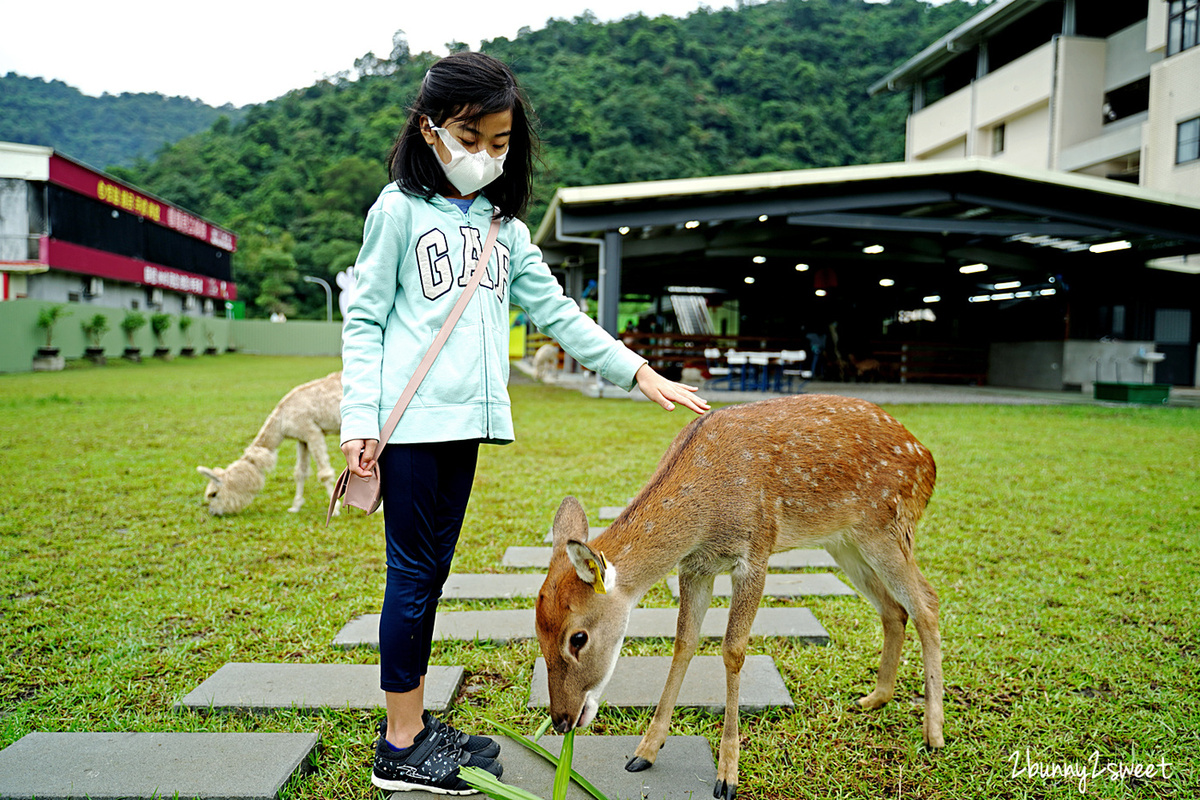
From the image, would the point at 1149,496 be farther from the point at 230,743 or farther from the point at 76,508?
the point at 76,508

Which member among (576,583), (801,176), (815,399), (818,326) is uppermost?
(801,176)

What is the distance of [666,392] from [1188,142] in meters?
26.1

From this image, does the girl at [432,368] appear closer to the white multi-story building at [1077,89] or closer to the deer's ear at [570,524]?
the deer's ear at [570,524]

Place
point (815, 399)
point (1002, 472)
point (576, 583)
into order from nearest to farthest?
1. point (576, 583)
2. point (815, 399)
3. point (1002, 472)

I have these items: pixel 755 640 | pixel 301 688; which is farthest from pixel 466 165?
pixel 755 640

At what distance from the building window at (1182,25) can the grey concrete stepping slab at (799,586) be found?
2529cm

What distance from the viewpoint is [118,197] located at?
93.1 ft

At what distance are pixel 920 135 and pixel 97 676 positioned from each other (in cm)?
3695

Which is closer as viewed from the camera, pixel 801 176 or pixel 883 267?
pixel 801 176

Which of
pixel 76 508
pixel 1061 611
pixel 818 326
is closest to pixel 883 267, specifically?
pixel 818 326

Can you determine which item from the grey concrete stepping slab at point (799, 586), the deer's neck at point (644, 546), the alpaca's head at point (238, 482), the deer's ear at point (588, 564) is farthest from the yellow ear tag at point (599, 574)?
the alpaca's head at point (238, 482)

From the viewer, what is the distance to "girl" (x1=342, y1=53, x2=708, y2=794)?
2000 mm

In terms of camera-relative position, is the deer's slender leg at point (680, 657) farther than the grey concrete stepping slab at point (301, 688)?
No

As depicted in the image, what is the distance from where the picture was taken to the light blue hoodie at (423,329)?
1.99 meters
